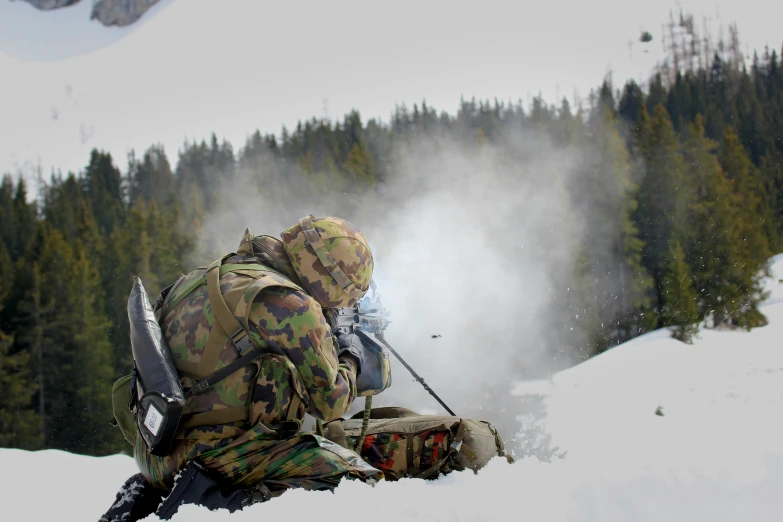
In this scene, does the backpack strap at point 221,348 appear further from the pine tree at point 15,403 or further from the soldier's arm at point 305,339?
the pine tree at point 15,403

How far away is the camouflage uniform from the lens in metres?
3.20

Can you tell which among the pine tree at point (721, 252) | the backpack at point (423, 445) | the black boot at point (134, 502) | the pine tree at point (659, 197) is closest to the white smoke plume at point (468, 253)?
the pine tree at point (659, 197)

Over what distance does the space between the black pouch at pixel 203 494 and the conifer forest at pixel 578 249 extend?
71.1 ft

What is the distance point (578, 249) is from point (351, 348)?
29192 mm

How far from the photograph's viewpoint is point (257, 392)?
327cm

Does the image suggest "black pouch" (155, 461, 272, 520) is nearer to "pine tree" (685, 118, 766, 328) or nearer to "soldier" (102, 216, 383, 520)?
"soldier" (102, 216, 383, 520)

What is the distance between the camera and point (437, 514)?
270 cm

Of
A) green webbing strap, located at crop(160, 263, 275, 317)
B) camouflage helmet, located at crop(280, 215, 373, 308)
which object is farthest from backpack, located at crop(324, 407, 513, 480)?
green webbing strap, located at crop(160, 263, 275, 317)

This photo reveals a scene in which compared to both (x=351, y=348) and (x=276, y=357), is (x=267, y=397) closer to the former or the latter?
(x=276, y=357)

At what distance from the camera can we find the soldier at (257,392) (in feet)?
10.5

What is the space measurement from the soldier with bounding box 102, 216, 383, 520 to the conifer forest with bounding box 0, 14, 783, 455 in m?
21.6

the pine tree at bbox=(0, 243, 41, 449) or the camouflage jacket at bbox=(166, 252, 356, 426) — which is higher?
the camouflage jacket at bbox=(166, 252, 356, 426)

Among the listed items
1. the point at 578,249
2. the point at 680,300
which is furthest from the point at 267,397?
the point at 578,249

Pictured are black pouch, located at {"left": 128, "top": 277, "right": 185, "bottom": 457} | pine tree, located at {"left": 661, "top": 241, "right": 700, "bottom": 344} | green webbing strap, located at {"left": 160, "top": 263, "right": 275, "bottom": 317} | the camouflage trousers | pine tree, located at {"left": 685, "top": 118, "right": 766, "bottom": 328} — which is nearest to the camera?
black pouch, located at {"left": 128, "top": 277, "right": 185, "bottom": 457}
